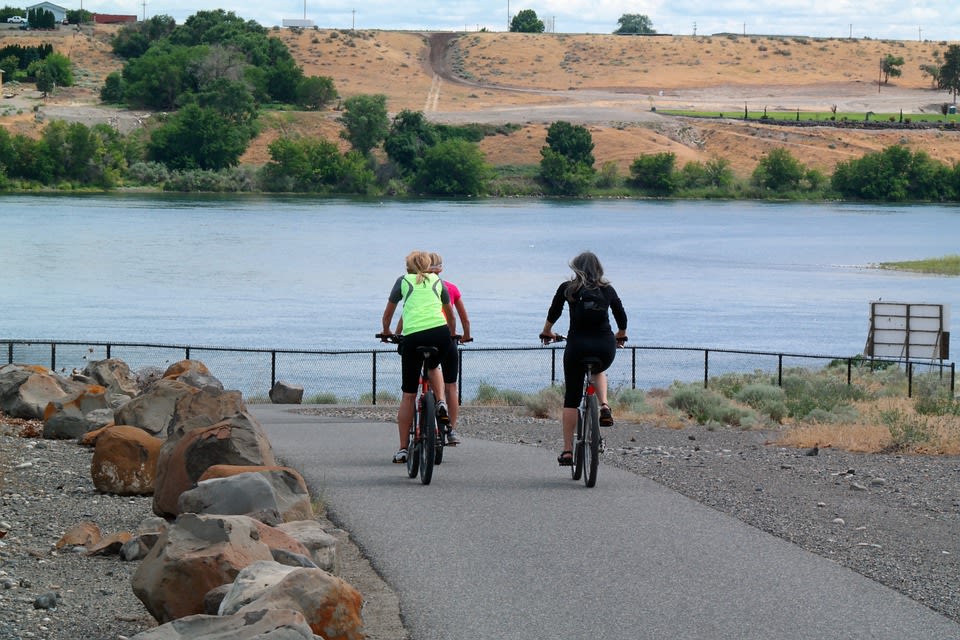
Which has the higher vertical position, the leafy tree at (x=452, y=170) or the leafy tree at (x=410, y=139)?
the leafy tree at (x=410, y=139)

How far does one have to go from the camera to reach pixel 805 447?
55.4 ft

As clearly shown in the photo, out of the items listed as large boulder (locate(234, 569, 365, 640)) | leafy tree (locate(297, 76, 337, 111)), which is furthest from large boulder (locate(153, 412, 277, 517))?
leafy tree (locate(297, 76, 337, 111))

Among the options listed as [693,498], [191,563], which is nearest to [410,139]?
[693,498]

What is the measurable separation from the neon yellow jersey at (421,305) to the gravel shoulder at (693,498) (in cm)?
252

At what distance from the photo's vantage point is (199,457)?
10609 millimetres

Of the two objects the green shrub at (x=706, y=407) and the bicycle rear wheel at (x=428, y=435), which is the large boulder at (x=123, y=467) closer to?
the bicycle rear wheel at (x=428, y=435)

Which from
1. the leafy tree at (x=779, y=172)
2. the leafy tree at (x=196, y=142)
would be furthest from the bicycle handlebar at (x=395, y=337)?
the leafy tree at (x=779, y=172)

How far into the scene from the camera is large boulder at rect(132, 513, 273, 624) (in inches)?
288

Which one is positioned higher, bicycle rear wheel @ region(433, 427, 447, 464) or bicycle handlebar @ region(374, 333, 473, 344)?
bicycle handlebar @ region(374, 333, 473, 344)

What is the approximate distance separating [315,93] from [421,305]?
156221 millimetres

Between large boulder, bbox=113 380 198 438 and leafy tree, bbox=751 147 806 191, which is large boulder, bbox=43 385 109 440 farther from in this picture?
leafy tree, bbox=751 147 806 191

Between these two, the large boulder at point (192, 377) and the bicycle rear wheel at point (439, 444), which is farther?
the large boulder at point (192, 377)

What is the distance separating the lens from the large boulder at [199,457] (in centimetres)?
1053

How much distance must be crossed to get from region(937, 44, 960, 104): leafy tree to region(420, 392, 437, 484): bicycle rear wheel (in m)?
192
